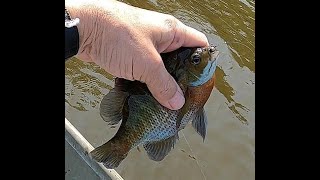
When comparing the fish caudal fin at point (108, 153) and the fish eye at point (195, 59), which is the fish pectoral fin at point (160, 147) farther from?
the fish eye at point (195, 59)

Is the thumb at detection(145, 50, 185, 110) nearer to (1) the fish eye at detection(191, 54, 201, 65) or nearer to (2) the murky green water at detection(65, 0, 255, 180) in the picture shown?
(1) the fish eye at detection(191, 54, 201, 65)

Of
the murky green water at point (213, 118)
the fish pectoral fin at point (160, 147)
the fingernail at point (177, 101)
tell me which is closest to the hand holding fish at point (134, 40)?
the fingernail at point (177, 101)

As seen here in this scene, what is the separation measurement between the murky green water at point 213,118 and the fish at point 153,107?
2216mm

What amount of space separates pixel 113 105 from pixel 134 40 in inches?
10.0

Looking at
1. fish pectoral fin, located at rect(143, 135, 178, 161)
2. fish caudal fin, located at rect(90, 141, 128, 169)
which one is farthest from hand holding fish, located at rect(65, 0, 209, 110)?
fish caudal fin, located at rect(90, 141, 128, 169)

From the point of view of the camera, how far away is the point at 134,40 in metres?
1.75

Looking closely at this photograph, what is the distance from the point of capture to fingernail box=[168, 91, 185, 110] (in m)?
1.79

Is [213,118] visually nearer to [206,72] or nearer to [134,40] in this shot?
[206,72]

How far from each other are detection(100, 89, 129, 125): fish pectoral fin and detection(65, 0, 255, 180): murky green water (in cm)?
222

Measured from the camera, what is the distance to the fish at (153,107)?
1800 mm
